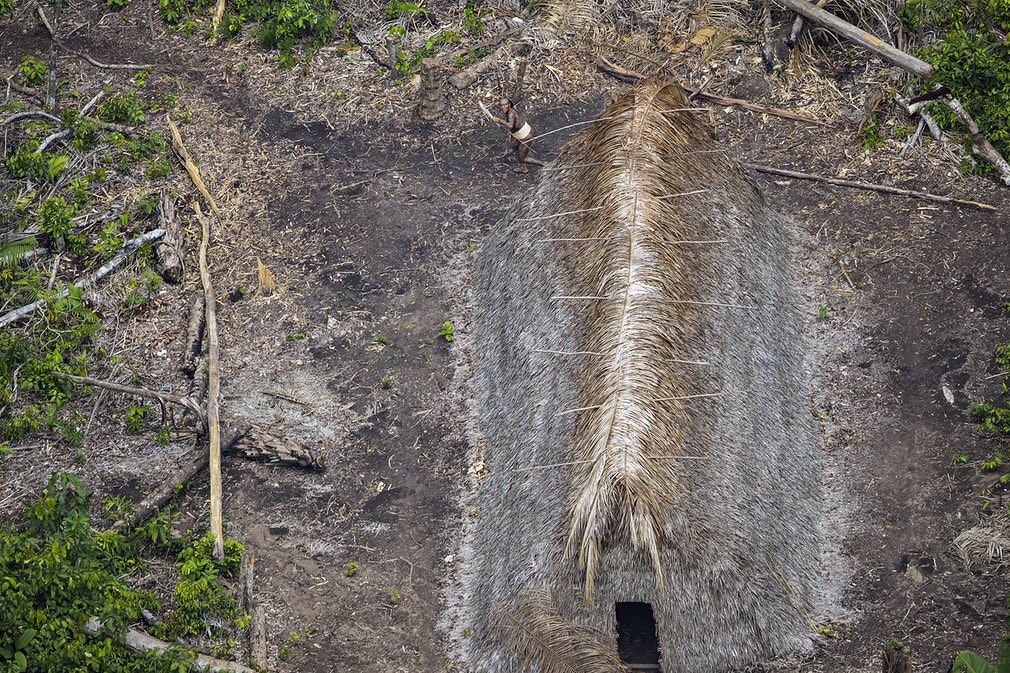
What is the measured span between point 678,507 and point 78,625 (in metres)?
4.90

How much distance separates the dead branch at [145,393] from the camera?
Answer: 10547 millimetres

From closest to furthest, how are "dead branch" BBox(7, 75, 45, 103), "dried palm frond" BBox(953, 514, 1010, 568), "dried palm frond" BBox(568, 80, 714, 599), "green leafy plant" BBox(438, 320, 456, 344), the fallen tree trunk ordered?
"dried palm frond" BBox(568, 80, 714, 599) < "dried palm frond" BBox(953, 514, 1010, 568) < the fallen tree trunk < "green leafy plant" BBox(438, 320, 456, 344) < "dead branch" BBox(7, 75, 45, 103)

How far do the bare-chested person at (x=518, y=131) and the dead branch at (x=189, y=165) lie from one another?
3.72m

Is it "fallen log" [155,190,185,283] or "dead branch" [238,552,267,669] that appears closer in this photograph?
"dead branch" [238,552,267,669]

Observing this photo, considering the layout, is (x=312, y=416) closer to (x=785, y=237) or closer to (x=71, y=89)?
(x=785, y=237)

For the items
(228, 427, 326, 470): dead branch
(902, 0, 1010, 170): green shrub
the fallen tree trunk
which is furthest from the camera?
(902, 0, 1010, 170): green shrub

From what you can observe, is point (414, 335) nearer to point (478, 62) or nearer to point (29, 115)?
point (478, 62)

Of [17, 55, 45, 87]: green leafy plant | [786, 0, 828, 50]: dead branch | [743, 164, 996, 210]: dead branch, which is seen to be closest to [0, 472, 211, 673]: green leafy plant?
[17, 55, 45, 87]: green leafy plant

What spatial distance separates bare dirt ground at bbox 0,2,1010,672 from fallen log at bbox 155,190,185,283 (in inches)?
10.3

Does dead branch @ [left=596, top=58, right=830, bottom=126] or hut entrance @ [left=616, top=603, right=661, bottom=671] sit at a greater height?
dead branch @ [left=596, top=58, right=830, bottom=126]

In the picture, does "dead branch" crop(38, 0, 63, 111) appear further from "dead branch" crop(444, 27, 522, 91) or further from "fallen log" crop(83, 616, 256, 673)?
"fallen log" crop(83, 616, 256, 673)

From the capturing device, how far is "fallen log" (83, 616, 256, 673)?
8.58m

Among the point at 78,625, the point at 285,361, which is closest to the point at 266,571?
the point at 78,625

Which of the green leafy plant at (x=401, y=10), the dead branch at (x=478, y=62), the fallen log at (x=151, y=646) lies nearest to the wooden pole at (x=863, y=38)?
the dead branch at (x=478, y=62)
